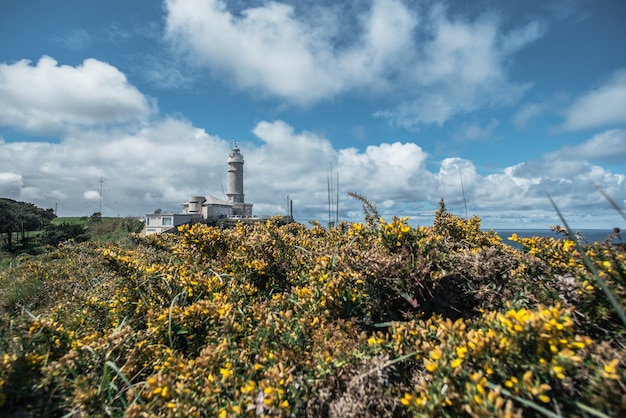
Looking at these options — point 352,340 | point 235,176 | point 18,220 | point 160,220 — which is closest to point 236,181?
point 235,176

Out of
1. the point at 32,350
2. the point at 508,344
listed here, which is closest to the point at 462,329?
the point at 508,344

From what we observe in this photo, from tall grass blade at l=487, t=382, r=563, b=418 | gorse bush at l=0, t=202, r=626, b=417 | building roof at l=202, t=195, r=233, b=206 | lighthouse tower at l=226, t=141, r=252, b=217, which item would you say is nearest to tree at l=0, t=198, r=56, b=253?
building roof at l=202, t=195, r=233, b=206

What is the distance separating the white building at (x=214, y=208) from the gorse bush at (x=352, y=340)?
44.1 metres

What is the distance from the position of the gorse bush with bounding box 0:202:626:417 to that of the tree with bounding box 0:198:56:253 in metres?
44.9

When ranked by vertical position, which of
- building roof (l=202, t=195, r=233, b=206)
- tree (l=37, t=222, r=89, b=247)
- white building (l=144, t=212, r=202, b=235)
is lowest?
tree (l=37, t=222, r=89, b=247)

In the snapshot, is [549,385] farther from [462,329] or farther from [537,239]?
[537,239]

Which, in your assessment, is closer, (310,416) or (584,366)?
(584,366)

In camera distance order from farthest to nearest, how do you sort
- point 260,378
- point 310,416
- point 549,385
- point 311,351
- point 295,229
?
point 295,229 → point 311,351 → point 260,378 → point 310,416 → point 549,385

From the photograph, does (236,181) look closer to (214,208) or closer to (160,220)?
(214,208)

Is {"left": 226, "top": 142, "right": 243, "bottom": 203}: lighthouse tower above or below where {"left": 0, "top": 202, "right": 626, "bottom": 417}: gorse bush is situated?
above

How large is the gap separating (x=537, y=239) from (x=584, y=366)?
4.74ft

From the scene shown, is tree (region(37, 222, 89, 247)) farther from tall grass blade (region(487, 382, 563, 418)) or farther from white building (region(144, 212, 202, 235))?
tall grass blade (region(487, 382, 563, 418))

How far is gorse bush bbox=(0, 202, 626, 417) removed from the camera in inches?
51.6

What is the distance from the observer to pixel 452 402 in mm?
1289
